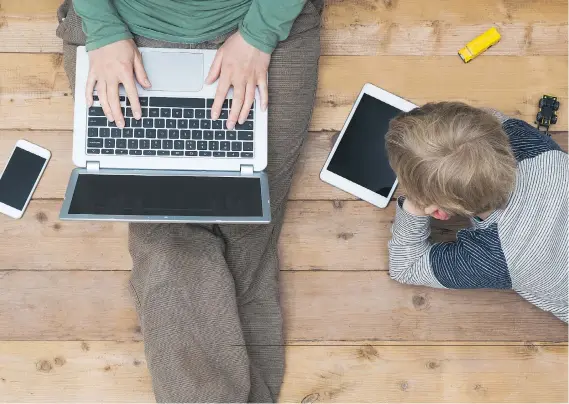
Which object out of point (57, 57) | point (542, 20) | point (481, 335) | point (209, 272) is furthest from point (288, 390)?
point (542, 20)

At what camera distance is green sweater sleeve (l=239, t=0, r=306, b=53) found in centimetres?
100

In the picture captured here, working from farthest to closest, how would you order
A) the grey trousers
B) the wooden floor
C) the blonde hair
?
the wooden floor
the grey trousers
the blonde hair

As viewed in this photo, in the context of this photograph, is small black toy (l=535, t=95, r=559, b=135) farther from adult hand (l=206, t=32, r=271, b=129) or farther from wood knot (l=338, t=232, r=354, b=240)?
adult hand (l=206, t=32, r=271, b=129)

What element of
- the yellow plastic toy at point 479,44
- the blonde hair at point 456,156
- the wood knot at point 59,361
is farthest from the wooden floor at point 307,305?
the blonde hair at point 456,156

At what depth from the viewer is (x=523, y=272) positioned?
1.03 metres

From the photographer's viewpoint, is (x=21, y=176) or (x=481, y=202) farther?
(x=21, y=176)

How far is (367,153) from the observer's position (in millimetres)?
1215

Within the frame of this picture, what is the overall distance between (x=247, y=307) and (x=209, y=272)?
A: 135 millimetres

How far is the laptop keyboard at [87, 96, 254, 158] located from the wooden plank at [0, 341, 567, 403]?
42cm

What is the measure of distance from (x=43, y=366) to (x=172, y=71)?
25.2 inches

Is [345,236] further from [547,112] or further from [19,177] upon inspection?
[19,177]

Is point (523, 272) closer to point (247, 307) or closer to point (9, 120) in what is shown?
point (247, 307)

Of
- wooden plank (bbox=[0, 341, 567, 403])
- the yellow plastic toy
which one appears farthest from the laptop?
the yellow plastic toy

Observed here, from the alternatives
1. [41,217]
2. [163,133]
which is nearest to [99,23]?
[163,133]
